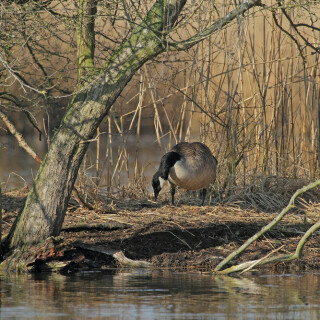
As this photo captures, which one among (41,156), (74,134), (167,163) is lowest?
(74,134)

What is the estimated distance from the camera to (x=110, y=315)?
3738 mm

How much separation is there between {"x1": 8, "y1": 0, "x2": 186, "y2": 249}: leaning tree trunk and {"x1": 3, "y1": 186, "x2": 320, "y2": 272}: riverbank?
0.25m

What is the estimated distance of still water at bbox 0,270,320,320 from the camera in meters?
3.80

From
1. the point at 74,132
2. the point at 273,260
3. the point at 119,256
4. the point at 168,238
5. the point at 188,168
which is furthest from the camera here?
the point at 188,168

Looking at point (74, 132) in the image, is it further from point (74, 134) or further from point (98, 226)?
point (98, 226)

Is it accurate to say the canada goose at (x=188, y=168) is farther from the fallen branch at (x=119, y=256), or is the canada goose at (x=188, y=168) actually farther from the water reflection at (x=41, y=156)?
the water reflection at (x=41, y=156)

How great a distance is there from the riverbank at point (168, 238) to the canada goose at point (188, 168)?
0.62 metres

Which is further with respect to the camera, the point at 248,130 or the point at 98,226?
the point at 248,130

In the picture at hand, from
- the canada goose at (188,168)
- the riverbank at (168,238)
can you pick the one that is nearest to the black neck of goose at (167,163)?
the canada goose at (188,168)

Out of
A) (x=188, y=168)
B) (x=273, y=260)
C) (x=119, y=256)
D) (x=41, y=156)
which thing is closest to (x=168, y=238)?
(x=119, y=256)

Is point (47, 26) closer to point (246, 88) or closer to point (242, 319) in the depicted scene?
point (242, 319)

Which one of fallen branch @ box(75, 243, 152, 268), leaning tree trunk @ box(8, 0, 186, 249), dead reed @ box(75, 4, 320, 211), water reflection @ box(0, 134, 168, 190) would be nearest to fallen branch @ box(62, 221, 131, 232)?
fallen branch @ box(75, 243, 152, 268)

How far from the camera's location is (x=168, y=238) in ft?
20.4

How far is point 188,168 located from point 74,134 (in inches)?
107
